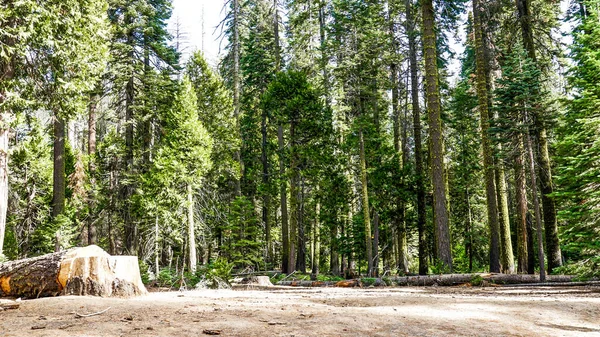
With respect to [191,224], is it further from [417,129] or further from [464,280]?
[464,280]

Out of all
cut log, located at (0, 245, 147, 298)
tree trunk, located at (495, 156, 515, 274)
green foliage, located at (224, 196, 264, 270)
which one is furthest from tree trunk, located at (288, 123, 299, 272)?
cut log, located at (0, 245, 147, 298)

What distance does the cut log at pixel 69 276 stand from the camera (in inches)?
301

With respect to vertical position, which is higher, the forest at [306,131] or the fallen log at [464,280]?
the forest at [306,131]

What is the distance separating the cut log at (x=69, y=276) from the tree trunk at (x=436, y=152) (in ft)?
36.7

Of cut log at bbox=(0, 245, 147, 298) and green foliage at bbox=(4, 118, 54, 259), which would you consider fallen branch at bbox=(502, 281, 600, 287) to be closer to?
cut log at bbox=(0, 245, 147, 298)

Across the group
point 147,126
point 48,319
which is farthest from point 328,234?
point 48,319

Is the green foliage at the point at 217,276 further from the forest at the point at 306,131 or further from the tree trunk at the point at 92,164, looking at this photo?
the tree trunk at the point at 92,164

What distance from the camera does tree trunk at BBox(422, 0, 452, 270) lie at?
14609 mm

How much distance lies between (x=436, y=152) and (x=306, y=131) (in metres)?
7.47

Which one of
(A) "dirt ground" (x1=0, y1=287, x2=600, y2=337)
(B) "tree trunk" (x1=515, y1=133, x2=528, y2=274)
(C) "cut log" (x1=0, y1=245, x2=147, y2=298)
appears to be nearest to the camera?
(A) "dirt ground" (x1=0, y1=287, x2=600, y2=337)

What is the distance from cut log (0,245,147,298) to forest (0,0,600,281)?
331 centimetres

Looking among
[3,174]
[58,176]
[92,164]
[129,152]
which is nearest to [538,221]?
[3,174]

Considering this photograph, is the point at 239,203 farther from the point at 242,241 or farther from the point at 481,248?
the point at 481,248

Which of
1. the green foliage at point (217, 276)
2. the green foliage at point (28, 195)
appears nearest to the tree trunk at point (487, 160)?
the green foliage at point (217, 276)
